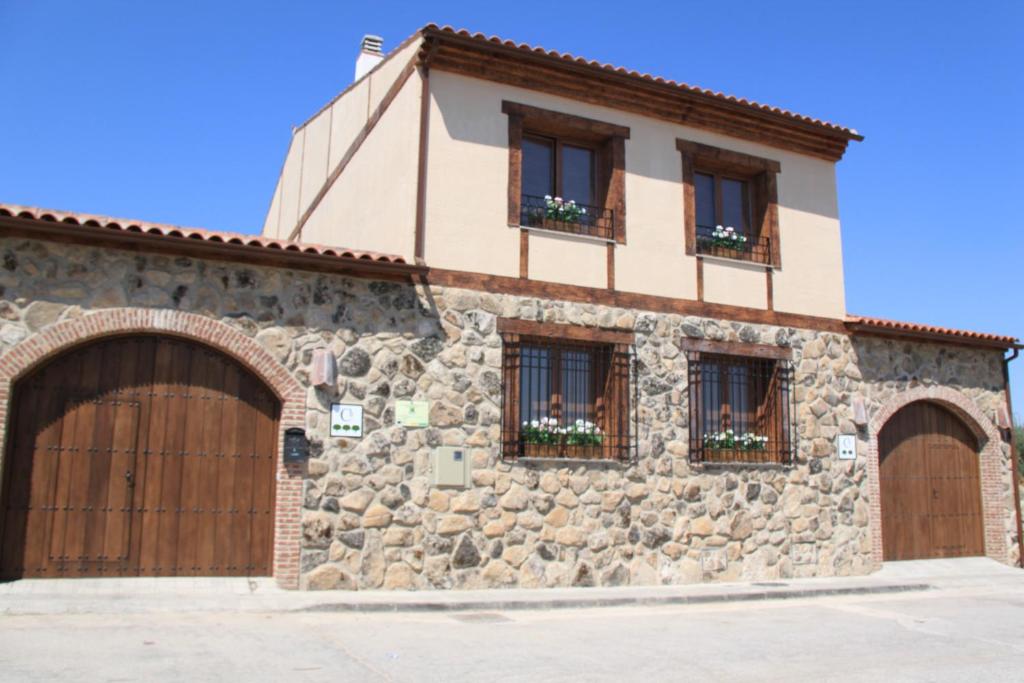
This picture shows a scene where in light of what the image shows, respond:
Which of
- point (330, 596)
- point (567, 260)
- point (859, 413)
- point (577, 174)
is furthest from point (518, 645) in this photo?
point (859, 413)

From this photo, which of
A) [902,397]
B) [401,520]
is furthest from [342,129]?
[902,397]

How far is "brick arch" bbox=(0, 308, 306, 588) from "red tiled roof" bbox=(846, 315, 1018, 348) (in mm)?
8708

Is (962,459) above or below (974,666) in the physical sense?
above

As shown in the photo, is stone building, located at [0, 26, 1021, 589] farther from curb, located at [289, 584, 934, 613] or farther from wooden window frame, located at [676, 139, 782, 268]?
curb, located at [289, 584, 934, 613]

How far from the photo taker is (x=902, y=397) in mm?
14477

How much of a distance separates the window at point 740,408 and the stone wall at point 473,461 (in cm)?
24

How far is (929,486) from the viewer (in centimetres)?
1481

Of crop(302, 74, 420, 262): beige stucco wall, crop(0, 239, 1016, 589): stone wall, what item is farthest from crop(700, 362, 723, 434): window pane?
crop(302, 74, 420, 262): beige stucco wall

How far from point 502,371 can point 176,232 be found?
4.16 meters

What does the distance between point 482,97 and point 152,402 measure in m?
5.59

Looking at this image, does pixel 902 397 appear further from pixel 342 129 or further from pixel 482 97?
pixel 342 129

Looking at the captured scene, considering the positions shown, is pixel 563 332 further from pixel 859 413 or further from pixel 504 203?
pixel 859 413

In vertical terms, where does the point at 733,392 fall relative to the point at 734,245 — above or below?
below

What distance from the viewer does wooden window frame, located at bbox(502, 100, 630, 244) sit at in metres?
11.9
